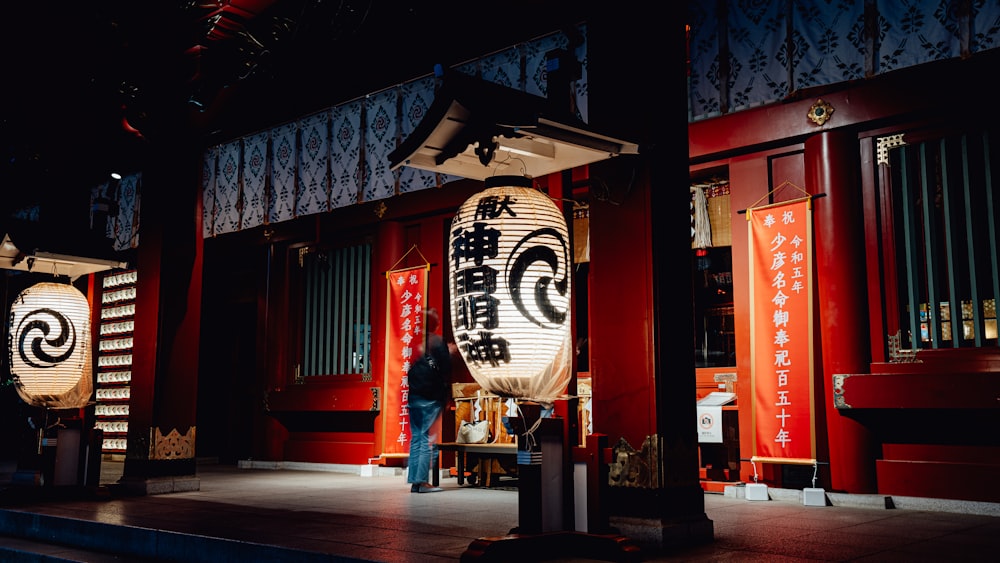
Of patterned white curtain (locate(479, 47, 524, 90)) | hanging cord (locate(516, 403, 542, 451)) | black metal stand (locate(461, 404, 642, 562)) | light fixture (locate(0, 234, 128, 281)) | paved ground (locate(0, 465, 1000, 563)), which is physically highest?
patterned white curtain (locate(479, 47, 524, 90))

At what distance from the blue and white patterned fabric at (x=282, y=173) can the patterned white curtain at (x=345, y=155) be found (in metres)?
0.87

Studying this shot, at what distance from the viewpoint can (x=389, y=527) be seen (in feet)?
20.1

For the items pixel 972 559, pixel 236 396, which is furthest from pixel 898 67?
pixel 236 396

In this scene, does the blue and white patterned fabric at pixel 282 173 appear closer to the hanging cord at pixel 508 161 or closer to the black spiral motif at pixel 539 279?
the hanging cord at pixel 508 161

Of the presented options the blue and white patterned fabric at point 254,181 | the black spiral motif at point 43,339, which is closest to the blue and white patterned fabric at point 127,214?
the blue and white patterned fabric at point 254,181

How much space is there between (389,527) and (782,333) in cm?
466

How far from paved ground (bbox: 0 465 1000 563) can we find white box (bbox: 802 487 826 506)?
105 millimetres

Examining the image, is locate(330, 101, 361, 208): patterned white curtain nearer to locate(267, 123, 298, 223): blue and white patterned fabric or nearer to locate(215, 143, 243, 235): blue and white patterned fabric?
locate(267, 123, 298, 223): blue and white patterned fabric

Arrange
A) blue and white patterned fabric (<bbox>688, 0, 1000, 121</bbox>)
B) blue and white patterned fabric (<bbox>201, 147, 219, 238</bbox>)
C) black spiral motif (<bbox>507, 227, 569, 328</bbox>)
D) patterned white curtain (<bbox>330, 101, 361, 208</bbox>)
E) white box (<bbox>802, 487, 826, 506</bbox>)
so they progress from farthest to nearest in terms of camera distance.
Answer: blue and white patterned fabric (<bbox>201, 147, 219, 238</bbox>)
patterned white curtain (<bbox>330, 101, 361, 208</bbox>)
white box (<bbox>802, 487, 826, 506</bbox>)
blue and white patterned fabric (<bbox>688, 0, 1000, 121</bbox>)
black spiral motif (<bbox>507, 227, 569, 328</bbox>)

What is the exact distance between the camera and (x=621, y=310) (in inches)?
219

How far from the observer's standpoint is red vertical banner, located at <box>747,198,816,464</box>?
26.2 ft

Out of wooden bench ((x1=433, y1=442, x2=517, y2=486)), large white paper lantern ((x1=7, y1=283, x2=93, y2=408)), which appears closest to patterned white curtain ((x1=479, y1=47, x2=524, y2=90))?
wooden bench ((x1=433, y1=442, x2=517, y2=486))

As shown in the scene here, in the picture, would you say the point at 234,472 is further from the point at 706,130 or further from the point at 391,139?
the point at 706,130

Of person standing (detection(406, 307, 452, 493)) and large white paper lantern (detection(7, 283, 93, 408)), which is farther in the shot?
person standing (detection(406, 307, 452, 493))
